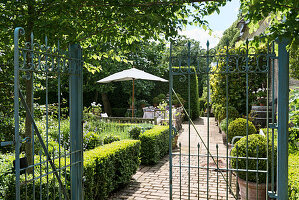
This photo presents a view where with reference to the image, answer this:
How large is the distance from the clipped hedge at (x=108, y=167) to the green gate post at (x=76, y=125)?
24.9 inches

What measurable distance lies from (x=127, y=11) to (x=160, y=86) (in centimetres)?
1676

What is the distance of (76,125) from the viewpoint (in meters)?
3.61

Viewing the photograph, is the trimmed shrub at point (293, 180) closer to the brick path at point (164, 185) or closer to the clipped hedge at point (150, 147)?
the brick path at point (164, 185)

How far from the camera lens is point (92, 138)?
6852 mm

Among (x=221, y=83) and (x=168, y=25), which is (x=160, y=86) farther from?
(x=168, y=25)

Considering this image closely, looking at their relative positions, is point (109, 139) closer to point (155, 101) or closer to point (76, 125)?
point (76, 125)

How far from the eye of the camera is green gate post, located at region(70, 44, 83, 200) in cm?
358

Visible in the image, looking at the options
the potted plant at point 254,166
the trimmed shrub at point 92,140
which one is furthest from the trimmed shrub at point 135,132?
the potted plant at point 254,166

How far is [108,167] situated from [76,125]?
176 cm

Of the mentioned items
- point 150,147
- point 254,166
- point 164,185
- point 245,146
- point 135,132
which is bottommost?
point 164,185

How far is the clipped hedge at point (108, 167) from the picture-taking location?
4430 mm

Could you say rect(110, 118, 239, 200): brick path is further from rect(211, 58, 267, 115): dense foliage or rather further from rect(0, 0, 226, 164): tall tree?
rect(211, 58, 267, 115): dense foliage

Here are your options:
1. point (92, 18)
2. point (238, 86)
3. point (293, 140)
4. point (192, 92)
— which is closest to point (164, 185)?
point (293, 140)

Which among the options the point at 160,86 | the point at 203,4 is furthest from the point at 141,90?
the point at 203,4
